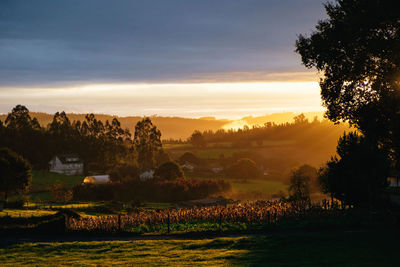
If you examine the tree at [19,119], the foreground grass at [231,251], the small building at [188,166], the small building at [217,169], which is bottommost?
the foreground grass at [231,251]

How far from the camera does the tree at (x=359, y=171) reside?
36.7m

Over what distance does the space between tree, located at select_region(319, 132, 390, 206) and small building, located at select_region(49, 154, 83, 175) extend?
10042 cm

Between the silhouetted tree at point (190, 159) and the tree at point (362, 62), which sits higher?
the tree at point (362, 62)

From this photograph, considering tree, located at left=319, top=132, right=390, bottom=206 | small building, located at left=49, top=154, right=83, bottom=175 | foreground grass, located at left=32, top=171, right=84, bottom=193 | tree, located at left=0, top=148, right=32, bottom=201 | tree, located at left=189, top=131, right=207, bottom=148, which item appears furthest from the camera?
tree, located at left=189, top=131, right=207, bottom=148

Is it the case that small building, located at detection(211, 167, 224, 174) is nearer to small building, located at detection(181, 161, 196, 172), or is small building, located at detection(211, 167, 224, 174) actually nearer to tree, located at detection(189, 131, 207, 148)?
small building, located at detection(181, 161, 196, 172)

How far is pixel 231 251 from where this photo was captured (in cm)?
2525

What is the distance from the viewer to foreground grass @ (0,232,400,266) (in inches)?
882

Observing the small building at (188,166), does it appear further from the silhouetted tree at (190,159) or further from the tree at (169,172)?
the tree at (169,172)

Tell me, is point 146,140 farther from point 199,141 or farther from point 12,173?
point 12,173

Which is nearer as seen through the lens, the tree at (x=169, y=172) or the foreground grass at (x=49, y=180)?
the foreground grass at (x=49, y=180)

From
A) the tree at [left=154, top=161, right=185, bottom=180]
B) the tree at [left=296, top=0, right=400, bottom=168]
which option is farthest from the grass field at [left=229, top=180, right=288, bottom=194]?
the tree at [left=296, top=0, right=400, bottom=168]

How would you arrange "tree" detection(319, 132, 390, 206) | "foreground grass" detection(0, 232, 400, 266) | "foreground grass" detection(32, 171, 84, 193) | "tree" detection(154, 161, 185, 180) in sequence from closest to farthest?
"foreground grass" detection(0, 232, 400, 266), "tree" detection(319, 132, 390, 206), "foreground grass" detection(32, 171, 84, 193), "tree" detection(154, 161, 185, 180)

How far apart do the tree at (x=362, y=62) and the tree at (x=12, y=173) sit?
55.4 m

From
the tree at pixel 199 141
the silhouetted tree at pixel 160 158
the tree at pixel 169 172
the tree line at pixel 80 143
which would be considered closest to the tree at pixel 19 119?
the tree line at pixel 80 143
